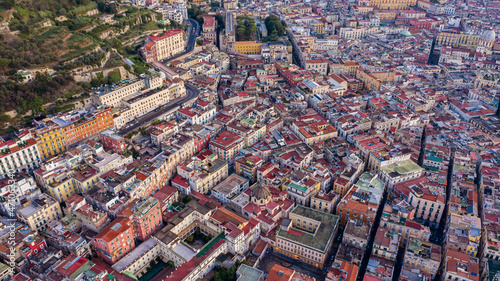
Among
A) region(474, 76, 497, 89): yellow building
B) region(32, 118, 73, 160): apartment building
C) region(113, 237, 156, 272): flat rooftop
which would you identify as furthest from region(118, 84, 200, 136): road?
region(474, 76, 497, 89): yellow building

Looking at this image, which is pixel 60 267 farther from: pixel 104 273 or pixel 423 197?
pixel 423 197

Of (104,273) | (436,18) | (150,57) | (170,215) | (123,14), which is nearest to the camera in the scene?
(104,273)

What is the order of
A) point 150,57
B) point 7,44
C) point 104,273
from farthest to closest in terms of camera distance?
point 150,57, point 7,44, point 104,273

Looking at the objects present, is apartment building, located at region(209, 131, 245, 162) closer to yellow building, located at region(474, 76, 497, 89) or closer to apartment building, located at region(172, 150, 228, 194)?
apartment building, located at region(172, 150, 228, 194)

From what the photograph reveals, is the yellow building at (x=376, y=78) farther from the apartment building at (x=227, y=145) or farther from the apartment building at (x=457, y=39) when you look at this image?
the apartment building at (x=457, y=39)

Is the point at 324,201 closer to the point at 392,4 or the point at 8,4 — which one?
the point at 8,4

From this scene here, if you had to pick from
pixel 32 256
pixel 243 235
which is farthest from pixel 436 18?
pixel 32 256

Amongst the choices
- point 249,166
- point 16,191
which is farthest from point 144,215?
point 16,191

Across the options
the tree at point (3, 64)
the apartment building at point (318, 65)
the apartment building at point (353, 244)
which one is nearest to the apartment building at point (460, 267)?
the apartment building at point (353, 244)
